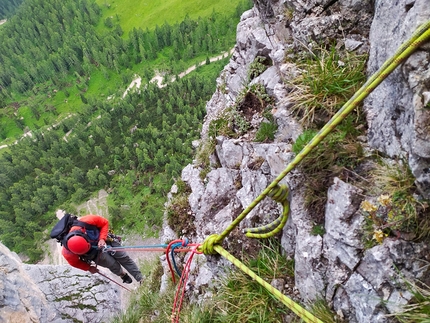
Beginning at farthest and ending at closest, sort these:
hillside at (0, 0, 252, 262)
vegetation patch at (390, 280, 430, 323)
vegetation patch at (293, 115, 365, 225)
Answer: hillside at (0, 0, 252, 262) < vegetation patch at (293, 115, 365, 225) < vegetation patch at (390, 280, 430, 323)

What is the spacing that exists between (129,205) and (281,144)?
77.1 metres

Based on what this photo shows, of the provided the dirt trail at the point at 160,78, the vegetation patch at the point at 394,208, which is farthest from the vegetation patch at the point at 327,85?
the dirt trail at the point at 160,78

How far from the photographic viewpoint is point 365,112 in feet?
13.4

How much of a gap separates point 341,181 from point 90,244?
6507 millimetres

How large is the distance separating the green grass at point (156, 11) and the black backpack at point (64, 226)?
12061 cm

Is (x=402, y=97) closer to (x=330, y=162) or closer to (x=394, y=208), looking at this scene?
(x=330, y=162)

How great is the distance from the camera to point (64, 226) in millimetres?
7359

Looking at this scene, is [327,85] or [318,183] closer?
[318,183]

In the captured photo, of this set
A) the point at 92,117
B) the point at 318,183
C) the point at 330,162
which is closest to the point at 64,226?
the point at 318,183

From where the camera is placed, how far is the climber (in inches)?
286

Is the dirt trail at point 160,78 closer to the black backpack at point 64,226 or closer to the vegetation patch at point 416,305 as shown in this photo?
the black backpack at point 64,226

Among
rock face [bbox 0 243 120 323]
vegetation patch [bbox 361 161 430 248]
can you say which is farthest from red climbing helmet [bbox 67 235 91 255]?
vegetation patch [bbox 361 161 430 248]

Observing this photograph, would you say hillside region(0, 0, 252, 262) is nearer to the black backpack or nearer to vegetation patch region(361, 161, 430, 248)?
the black backpack

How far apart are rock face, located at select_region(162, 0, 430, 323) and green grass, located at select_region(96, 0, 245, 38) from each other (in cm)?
12040
